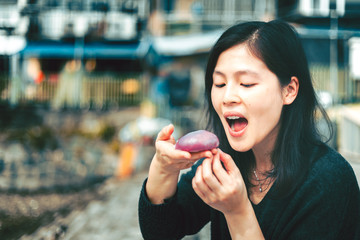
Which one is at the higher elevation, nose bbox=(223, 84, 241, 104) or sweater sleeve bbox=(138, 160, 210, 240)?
nose bbox=(223, 84, 241, 104)

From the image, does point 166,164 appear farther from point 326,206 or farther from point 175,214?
point 326,206

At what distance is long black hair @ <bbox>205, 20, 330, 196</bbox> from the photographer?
4.53 feet

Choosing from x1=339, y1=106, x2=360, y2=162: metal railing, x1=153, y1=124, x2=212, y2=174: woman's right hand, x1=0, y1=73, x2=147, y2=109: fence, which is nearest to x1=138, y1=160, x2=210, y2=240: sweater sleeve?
x1=153, y1=124, x2=212, y2=174: woman's right hand

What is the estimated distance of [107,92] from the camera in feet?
44.6

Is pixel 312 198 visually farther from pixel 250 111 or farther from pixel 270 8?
pixel 270 8

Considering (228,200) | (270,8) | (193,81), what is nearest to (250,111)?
(228,200)

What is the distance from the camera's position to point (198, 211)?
1682mm

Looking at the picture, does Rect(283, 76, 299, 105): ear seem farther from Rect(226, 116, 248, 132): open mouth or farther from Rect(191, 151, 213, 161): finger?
Rect(191, 151, 213, 161): finger

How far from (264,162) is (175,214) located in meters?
0.45

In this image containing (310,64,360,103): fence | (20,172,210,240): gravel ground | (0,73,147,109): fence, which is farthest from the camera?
(0,73,147,109): fence

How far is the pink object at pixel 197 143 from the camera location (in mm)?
1268

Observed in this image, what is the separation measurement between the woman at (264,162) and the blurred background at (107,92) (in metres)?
2.17

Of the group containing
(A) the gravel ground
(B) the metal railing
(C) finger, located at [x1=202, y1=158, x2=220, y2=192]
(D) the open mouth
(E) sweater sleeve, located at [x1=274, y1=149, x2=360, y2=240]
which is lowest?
(A) the gravel ground

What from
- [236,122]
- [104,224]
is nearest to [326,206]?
[236,122]
